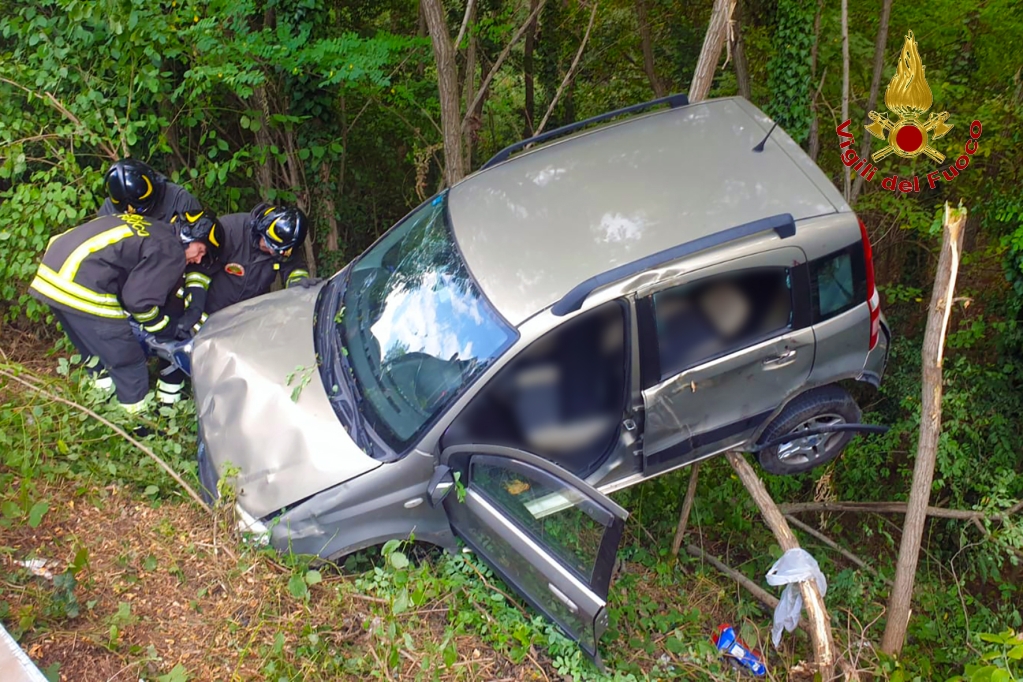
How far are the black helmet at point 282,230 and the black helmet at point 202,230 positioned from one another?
0.26m

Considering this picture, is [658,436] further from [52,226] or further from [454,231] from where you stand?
[52,226]

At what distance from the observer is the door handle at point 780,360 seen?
377 cm

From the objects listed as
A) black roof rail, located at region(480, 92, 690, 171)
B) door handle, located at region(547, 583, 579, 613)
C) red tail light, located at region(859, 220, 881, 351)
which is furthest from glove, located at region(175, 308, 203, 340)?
red tail light, located at region(859, 220, 881, 351)

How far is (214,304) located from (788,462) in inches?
142

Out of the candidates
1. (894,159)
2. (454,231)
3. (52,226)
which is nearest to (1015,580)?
(894,159)

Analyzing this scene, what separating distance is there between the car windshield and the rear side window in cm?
156

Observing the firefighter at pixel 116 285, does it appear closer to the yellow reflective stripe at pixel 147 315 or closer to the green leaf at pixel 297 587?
the yellow reflective stripe at pixel 147 315

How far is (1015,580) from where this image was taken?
6.17 metres

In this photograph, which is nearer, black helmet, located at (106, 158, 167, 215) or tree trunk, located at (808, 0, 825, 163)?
black helmet, located at (106, 158, 167, 215)

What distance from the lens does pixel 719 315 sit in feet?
12.0

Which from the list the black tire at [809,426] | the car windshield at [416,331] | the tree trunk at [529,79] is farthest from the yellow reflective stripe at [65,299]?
the tree trunk at [529,79]

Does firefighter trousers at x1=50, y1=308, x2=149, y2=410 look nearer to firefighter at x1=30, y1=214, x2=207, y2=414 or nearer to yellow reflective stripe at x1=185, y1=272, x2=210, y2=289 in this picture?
firefighter at x1=30, y1=214, x2=207, y2=414

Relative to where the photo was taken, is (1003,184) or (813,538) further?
(1003,184)

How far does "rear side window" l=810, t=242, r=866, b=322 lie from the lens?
372 cm
